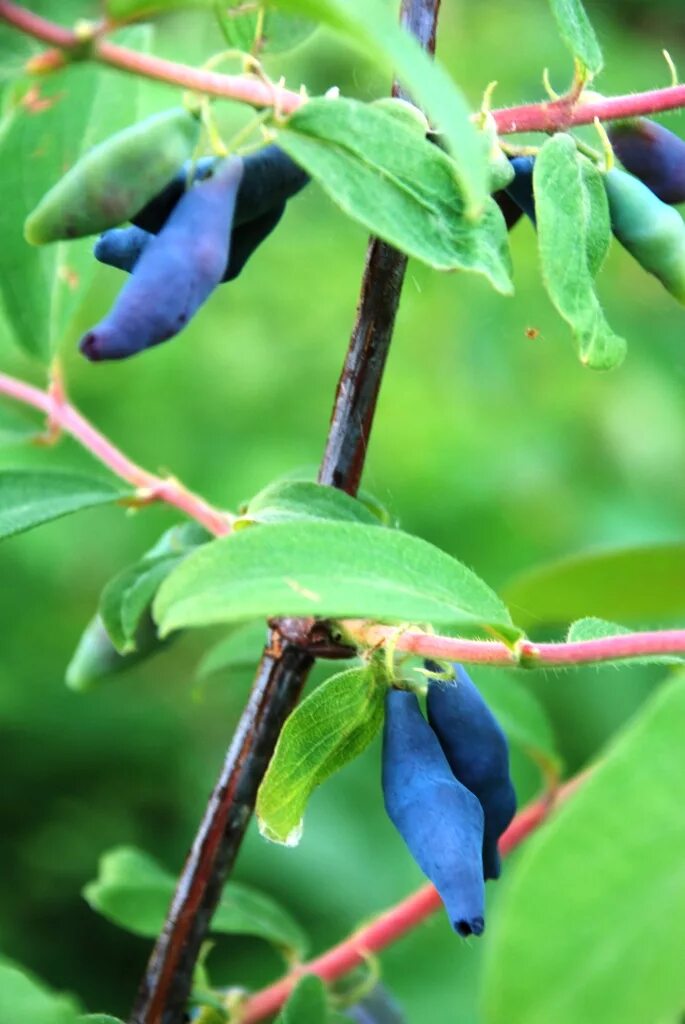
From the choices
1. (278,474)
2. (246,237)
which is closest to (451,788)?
(246,237)

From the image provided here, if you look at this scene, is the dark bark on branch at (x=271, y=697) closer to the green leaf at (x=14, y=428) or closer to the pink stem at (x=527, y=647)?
the pink stem at (x=527, y=647)

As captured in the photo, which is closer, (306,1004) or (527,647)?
(527,647)

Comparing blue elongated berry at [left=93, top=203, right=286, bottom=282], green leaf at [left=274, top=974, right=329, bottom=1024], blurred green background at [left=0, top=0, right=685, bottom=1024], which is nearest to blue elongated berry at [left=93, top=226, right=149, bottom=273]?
blue elongated berry at [left=93, top=203, right=286, bottom=282]

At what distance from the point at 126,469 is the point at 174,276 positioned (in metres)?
0.26

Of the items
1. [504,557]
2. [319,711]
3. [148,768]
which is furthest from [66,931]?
[319,711]

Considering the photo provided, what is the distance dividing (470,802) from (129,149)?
0.85ft

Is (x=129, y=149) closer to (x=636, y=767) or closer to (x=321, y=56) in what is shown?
(x=636, y=767)

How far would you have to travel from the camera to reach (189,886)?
0.65 meters

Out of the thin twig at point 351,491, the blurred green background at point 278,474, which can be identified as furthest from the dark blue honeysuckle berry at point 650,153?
the blurred green background at point 278,474

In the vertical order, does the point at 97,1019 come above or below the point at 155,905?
above

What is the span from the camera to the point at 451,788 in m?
0.51

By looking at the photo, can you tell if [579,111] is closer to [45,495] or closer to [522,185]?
[522,185]

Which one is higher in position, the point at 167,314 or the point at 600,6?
the point at 167,314

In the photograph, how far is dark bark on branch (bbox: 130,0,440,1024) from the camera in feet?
1.89
